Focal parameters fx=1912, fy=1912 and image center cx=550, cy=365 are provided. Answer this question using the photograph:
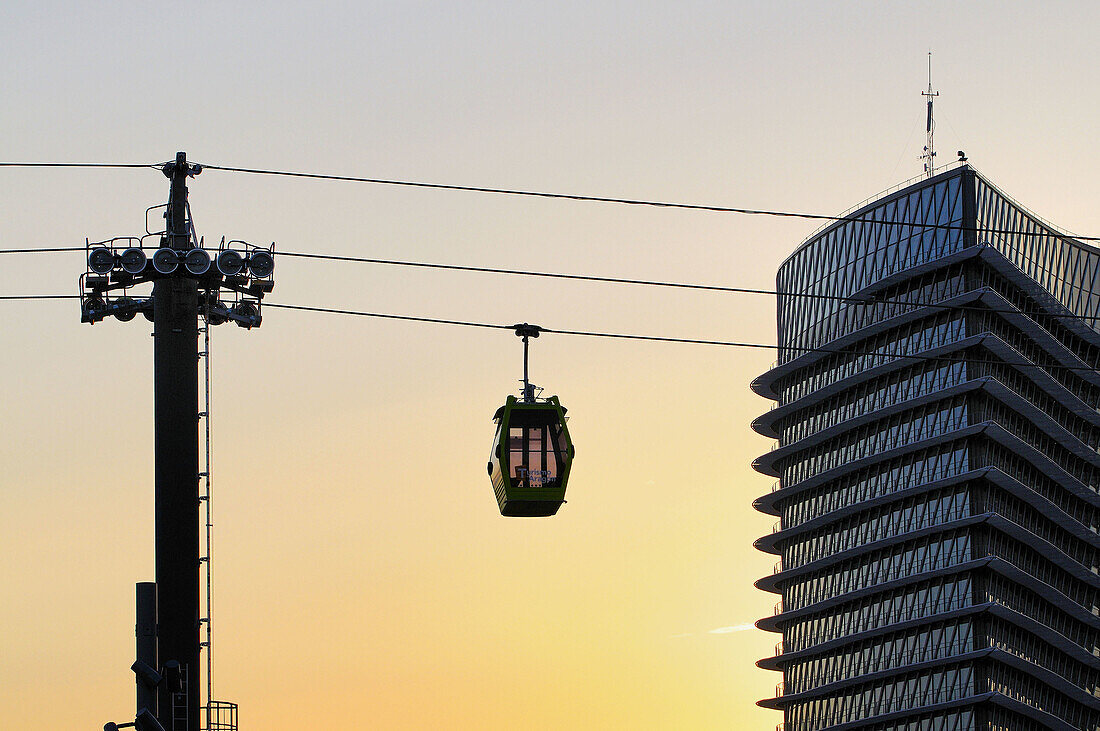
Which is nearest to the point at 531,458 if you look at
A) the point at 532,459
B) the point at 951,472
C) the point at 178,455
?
the point at 532,459

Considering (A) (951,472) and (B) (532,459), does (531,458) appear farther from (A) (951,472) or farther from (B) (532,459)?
(A) (951,472)

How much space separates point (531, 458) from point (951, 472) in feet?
400

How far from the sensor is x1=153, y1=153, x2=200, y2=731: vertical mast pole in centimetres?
3706

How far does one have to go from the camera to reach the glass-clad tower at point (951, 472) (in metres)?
158

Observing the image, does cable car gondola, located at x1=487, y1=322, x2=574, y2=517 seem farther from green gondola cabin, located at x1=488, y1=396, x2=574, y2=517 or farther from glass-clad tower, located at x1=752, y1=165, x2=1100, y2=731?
glass-clad tower, located at x1=752, y1=165, x2=1100, y2=731

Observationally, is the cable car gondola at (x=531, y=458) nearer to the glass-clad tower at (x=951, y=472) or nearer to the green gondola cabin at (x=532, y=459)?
the green gondola cabin at (x=532, y=459)

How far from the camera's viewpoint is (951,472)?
16038cm

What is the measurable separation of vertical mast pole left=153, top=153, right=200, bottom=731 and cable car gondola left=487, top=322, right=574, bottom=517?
24.6 feet

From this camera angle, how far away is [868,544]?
554 feet

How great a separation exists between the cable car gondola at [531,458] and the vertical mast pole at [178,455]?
7492 mm

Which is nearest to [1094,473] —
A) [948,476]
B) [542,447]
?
[948,476]

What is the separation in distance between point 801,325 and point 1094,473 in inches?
1202

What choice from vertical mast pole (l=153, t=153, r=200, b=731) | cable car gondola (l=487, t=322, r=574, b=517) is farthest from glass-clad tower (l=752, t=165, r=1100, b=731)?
vertical mast pole (l=153, t=153, r=200, b=731)

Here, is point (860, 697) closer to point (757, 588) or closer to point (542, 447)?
point (757, 588)
